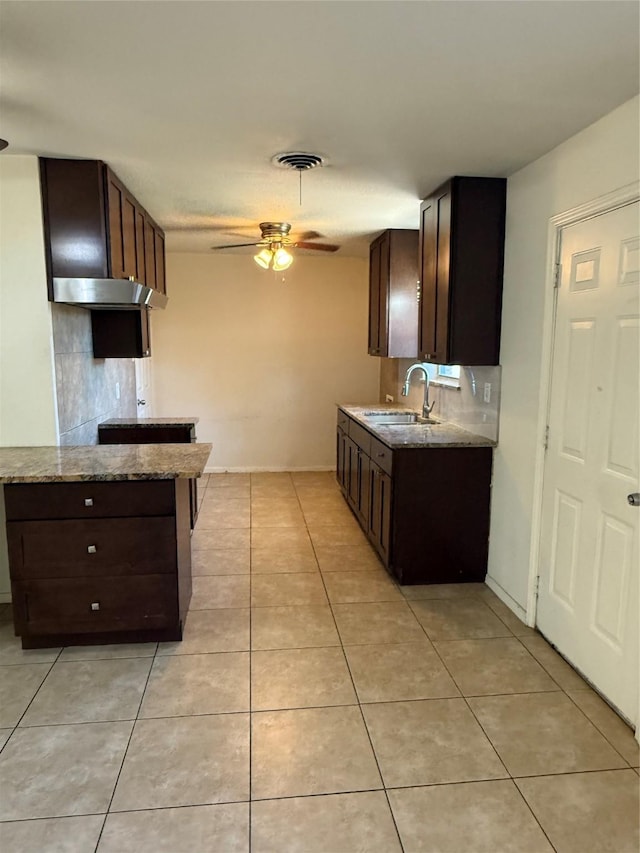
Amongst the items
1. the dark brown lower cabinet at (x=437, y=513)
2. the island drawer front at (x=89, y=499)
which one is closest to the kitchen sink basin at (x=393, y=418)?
the dark brown lower cabinet at (x=437, y=513)

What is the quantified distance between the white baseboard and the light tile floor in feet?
0.17

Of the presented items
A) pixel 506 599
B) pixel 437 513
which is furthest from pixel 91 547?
pixel 506 599

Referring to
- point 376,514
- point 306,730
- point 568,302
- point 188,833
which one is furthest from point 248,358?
point 188,833

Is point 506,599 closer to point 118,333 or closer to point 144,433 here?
point 144,433

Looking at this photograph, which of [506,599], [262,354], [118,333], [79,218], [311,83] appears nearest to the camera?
[311,83]

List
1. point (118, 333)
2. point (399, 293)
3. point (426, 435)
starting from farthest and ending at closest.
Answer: point (399, 293), point (118, 333), point (426, 435)

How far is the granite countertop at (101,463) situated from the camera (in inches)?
103

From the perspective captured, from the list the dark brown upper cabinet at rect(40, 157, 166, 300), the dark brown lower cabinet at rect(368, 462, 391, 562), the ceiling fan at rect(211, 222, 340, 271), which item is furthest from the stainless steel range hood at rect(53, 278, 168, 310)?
the dark brown lower cabinet at rect(368, 462, 391, 562)

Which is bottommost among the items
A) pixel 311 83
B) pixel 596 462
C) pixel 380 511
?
pixel 380 511

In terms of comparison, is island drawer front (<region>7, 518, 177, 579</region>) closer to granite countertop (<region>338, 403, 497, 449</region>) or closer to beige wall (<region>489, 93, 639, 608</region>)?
granite countertop (<region>338, 403, 497, 449</region>)

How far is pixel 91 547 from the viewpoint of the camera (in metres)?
2.69

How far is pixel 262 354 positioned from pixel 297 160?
139 inches

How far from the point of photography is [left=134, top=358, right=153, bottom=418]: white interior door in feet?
18.1

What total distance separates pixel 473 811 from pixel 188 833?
90 centimetres
